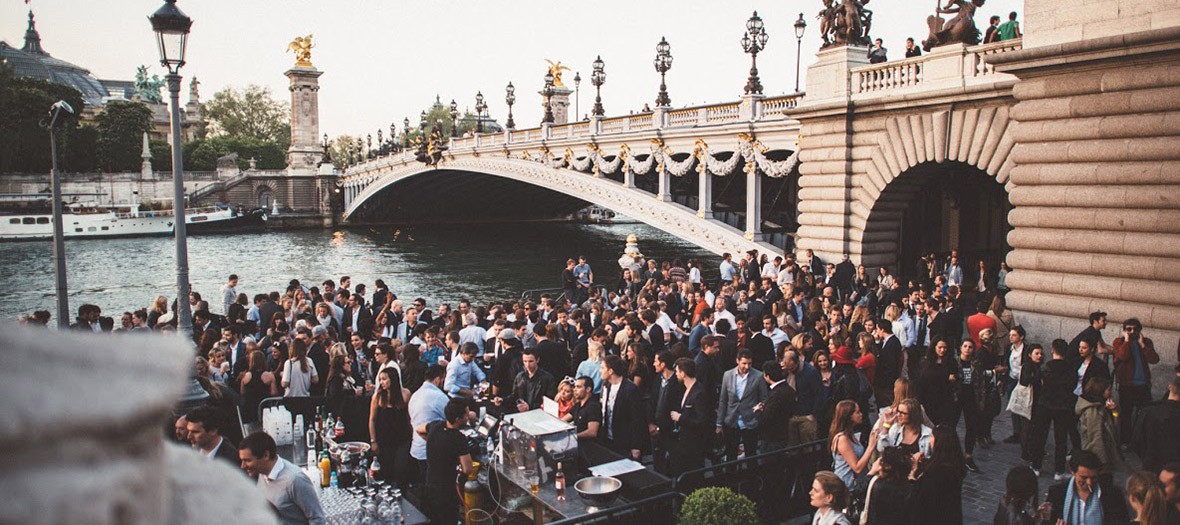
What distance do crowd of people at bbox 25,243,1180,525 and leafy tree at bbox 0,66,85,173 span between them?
60249 millimetres

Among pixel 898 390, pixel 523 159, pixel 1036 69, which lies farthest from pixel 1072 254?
pixel 523 159

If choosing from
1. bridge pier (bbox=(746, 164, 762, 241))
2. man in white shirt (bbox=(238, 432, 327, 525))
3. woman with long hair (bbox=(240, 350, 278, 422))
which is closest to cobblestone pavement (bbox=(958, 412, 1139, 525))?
man in white shirt (bbox=(238, 432, 327, 525))

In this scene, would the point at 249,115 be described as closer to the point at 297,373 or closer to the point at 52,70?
the point at 52,70

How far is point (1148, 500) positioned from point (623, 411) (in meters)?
3.91

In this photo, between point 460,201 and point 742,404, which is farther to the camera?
point 460,201

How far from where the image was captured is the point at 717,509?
17.7 ft

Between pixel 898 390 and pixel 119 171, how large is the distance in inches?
3139

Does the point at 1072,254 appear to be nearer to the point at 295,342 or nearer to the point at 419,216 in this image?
the point at 295,342

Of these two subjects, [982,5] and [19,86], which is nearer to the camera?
[982,5]

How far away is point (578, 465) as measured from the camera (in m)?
6.85

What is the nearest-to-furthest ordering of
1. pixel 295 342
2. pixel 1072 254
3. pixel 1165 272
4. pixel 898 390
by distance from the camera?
pixel 898 390, pixel 295 342, pixel 1165 272, pixel 1072 254

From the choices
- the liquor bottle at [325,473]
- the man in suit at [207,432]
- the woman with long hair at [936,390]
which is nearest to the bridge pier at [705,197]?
the woman with long hair at [936,390]

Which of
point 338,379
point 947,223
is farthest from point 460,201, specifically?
point 338,379

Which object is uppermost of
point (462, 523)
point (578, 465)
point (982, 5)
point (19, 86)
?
point (19, 86)
